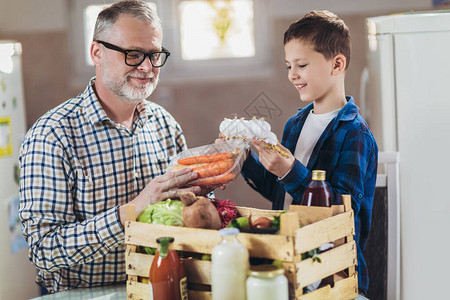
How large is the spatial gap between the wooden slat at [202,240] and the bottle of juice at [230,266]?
0.05m

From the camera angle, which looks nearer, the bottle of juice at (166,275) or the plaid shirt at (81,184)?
the bottle of juice at (166,275)

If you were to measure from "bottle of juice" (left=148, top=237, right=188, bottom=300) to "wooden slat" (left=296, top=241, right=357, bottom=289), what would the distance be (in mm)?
242

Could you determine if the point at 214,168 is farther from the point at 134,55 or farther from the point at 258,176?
the point at 134,55

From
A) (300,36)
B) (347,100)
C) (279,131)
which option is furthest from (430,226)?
(279,131)

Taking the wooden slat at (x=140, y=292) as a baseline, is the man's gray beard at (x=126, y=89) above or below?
above

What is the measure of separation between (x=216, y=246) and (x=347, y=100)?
29.2 inches

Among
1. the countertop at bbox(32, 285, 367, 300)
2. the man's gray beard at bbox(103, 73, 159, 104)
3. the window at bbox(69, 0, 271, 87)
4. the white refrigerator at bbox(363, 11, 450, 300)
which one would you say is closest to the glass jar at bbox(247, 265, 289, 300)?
the countertop at bbox(32, 285, 367, 300)

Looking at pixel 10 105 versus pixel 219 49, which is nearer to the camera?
pixel 10 105

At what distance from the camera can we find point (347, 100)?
1604 mm

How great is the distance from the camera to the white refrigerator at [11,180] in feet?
9.46

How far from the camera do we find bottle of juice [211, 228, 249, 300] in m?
1.04

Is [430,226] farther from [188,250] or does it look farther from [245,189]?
[245,189]

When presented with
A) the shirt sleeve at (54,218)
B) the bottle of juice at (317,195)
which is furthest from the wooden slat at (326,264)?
the shirt sleeve at (54,218)

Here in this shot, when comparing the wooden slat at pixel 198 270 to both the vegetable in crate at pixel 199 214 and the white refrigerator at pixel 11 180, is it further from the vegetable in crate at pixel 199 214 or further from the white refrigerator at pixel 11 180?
the white refrigerator at pixel 11 180
